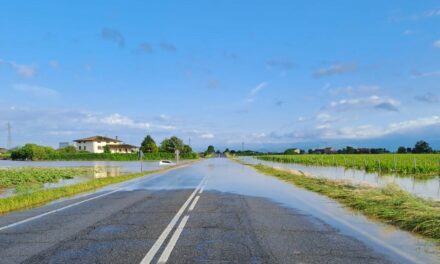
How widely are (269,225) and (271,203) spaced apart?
5.29 metres

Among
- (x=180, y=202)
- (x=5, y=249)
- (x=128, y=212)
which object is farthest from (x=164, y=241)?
(x=180, y=202)

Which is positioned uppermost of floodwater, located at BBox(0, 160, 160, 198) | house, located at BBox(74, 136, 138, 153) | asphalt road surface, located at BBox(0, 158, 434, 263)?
house, located at BBox(74, 136, 138, 153)

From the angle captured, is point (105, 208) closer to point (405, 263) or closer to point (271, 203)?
point (271, 203)

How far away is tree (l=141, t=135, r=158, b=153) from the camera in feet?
481

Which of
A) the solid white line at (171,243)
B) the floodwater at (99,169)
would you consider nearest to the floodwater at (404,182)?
the solid white line at (171,243)

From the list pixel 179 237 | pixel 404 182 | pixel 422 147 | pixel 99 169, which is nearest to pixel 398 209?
pixel 179 237

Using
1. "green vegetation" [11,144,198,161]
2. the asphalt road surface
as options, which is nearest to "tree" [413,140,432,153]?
"green vegetation" [11,144,198,161]

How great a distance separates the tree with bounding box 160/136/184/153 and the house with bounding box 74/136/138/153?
59.5ft

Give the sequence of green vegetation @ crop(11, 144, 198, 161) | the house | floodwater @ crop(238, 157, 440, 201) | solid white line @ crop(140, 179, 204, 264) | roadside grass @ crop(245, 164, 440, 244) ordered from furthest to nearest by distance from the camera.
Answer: the house < green vegetation @ crop(11, 144, 198, 161) < floodwater @ crop(238, 157, 440, 201) < roadside grass @ crop(245, 164, 440, 244) < solid white line @ crop(140, 179, 204, 264)

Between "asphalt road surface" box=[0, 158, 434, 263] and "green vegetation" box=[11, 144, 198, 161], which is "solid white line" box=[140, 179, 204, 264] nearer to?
"asphalt road surface" box=[0, 158, 434, 263]

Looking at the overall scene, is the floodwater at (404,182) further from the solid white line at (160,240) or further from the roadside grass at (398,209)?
the solid white line at (160,240)

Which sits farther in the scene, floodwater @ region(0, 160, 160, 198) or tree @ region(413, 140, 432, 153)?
tree @ region(413, 140, 432, 153)

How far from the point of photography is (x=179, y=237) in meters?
8.95

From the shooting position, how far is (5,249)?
800 centimetres
